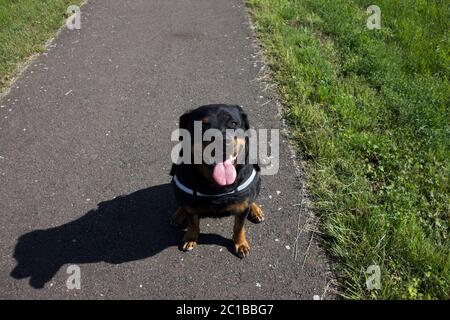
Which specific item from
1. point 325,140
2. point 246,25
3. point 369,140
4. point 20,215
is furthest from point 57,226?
point 246,25

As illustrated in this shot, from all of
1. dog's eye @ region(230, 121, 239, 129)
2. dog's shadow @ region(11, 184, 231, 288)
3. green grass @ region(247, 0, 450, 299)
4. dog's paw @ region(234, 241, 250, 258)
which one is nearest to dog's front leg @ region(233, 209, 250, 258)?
dog's paw @ region(234, 241, 250, 258)

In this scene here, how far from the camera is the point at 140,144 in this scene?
473 centimetres

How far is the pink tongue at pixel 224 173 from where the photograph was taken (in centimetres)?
295

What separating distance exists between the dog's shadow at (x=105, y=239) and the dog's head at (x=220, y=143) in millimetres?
904

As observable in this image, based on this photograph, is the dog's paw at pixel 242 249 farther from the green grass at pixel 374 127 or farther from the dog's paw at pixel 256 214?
the green grass at pixel 374 127

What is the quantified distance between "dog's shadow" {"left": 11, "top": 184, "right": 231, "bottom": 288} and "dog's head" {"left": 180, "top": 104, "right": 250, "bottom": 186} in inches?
35.6

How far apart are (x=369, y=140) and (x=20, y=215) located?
3.82m

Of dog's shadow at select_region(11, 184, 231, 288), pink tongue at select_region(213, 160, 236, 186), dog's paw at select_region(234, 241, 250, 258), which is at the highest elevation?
pink tongue at select_region(213, 160, 236, 186)

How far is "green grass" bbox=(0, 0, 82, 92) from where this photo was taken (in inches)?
249

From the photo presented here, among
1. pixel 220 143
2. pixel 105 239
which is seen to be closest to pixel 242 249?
pixel 220 143

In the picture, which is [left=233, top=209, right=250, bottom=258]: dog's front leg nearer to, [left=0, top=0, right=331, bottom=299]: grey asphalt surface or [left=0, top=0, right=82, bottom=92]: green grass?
[left=0, top=0, right=331, bottom=299]: grey asphalt surface

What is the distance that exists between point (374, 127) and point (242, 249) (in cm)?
242

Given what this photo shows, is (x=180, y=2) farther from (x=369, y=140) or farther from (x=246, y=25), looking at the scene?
(x=369, y=140)

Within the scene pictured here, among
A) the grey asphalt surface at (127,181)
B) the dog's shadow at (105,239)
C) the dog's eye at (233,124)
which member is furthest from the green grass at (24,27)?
the dog's eye at (233,124)
